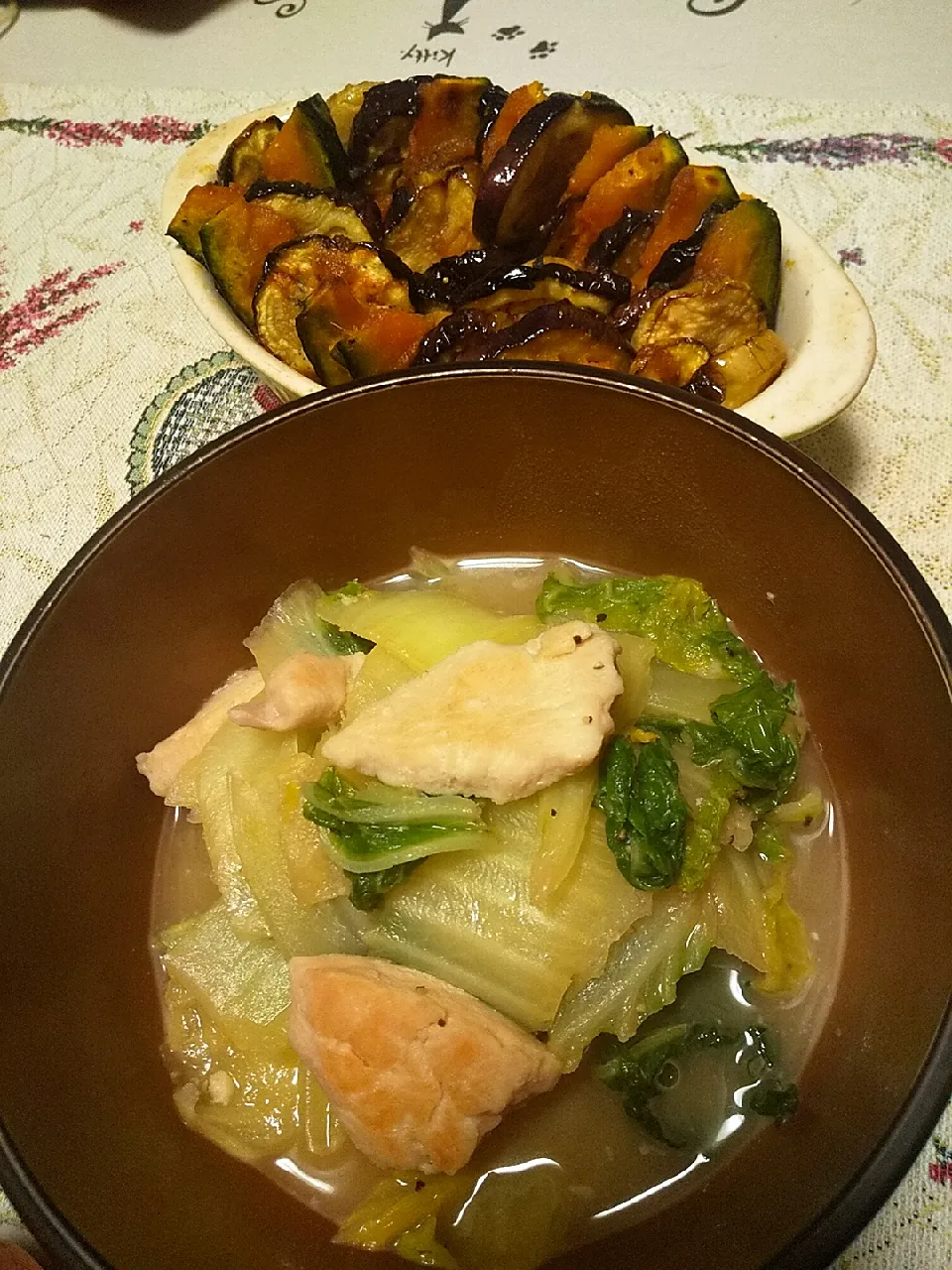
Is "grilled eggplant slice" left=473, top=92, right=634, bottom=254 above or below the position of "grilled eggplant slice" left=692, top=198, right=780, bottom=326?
above

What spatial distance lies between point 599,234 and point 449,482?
457 millimetres

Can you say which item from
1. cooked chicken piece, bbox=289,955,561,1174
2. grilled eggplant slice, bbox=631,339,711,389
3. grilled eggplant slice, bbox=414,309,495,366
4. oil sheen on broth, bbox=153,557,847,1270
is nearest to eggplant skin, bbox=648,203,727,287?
grilled eggplant slice, bbox=631,339,711,389

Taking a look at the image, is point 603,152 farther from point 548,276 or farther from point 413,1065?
point 413,1065

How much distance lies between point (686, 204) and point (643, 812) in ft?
2.86

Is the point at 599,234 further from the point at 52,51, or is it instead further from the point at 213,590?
the point at 52,51

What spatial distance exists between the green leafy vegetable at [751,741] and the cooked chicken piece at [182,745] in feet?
1.73

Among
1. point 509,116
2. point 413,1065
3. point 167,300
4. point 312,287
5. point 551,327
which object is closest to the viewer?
point 413,1065

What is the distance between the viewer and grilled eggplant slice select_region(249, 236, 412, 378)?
1236mm

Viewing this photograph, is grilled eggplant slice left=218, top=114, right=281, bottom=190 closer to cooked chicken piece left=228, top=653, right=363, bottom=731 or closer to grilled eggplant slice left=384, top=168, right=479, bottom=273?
grilled eggplant slice left=384, top=168, right=479, bottom=273

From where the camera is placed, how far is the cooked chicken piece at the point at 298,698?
0.94 meters

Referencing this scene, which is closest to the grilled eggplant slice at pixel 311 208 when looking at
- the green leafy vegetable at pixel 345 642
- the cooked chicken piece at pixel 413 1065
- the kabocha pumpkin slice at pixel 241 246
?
the kabocha pumpkin slice at pixel 241 246

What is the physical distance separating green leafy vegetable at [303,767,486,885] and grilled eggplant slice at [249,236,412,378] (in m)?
0.66

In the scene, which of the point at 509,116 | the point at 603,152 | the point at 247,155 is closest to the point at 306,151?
the point at 247,155

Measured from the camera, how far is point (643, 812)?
85 centimetres
